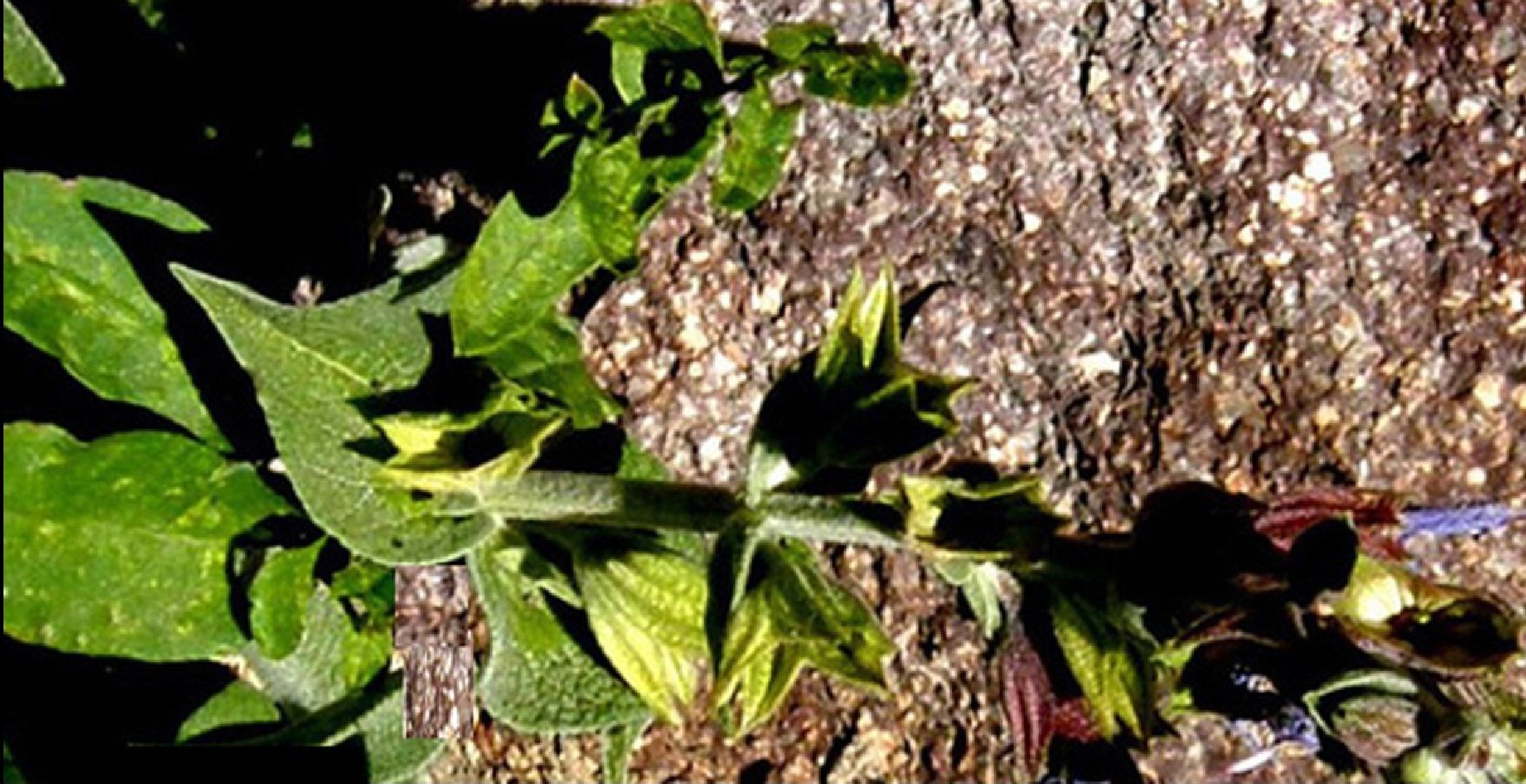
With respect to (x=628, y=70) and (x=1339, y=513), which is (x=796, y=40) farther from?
(x=1339, y=513)

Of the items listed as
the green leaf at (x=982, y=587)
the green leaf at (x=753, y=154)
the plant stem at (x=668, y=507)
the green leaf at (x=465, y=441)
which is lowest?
the green leaf at (x=982, y=587)

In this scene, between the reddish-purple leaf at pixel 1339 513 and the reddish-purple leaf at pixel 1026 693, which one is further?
the reddish-purple leaf at pixel 1026 693

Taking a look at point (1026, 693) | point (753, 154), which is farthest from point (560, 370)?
point (1026, 693)

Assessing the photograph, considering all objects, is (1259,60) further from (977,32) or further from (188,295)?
(188,295)

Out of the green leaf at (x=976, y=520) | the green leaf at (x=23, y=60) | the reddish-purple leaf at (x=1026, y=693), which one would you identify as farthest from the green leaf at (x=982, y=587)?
the green leaf at (x=23, y=60)

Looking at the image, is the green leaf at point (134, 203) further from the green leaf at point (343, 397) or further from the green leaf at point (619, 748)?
the green leaf at point (619, 748)

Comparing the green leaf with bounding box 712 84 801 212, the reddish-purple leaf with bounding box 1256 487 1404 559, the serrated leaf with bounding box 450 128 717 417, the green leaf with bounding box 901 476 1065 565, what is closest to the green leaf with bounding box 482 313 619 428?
the serrated leaf with bounding box 450 128 717 417
